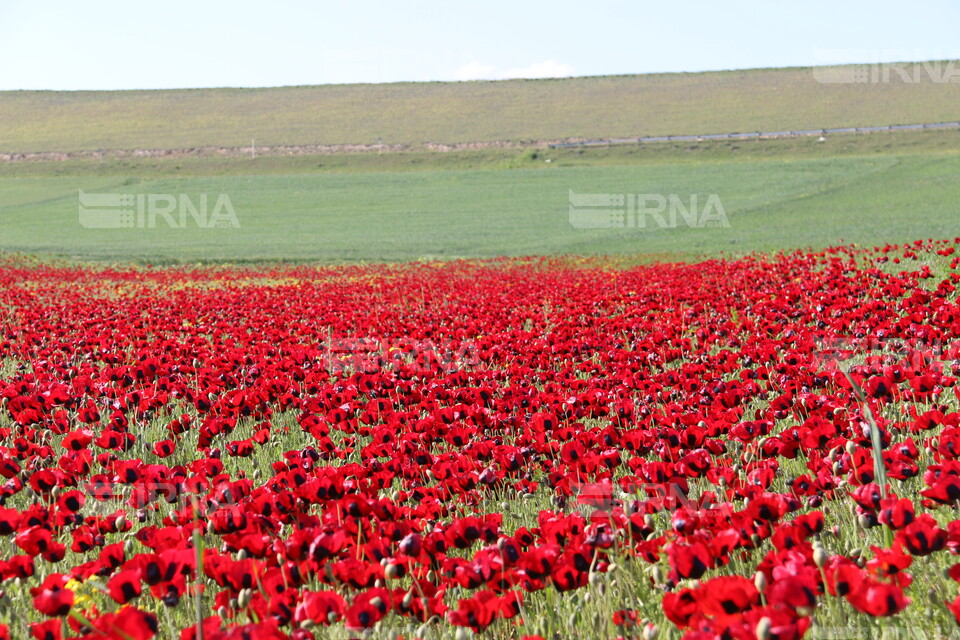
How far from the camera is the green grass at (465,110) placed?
238 feet

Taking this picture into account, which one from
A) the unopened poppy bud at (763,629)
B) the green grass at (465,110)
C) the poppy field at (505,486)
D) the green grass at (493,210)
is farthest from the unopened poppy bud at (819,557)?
the green grass at (465,110)

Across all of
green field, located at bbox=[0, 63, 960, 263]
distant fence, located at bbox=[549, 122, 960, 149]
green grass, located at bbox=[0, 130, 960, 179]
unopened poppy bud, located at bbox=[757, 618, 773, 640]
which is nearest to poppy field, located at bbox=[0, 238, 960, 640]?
unopened poppy bud, located at bbox=[757, 618, 773, 640]

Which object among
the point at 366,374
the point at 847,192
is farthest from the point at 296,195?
the point at 366,374

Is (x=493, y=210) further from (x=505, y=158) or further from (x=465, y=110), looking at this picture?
(x=465, y=110)

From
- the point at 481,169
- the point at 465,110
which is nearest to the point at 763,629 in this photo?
the point at 481,169

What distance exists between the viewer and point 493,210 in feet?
145

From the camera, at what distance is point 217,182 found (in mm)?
57781

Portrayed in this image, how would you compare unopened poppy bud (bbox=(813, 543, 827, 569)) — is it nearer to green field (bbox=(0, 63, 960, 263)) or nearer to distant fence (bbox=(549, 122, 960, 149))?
green field (bbox=(0, 63, 960, 263))

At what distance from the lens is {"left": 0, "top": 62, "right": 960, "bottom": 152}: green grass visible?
7250 centimetres

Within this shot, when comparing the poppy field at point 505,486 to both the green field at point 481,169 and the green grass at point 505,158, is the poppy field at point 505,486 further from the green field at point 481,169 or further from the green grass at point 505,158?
the green grass at point 505,158

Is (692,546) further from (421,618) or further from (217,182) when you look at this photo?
(217,182)

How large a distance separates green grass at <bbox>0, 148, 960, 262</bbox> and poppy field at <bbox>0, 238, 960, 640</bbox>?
18.6 meters

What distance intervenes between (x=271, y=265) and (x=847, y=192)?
27.6m

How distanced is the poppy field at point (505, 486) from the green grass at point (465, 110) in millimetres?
65487
